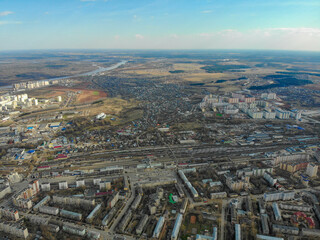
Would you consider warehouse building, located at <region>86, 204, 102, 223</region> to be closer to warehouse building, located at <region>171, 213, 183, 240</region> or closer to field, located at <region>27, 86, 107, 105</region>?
warehouse building, located at <region>171, 213, 183, 240</region>

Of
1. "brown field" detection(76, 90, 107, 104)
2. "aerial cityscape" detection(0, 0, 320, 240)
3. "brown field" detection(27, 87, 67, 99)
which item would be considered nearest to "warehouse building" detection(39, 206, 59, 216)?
"aerial cityscape" detection(0, 0, 320, 240)


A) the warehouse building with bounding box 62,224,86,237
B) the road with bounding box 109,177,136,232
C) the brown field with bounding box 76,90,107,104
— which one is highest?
the brown field with bounding box 76,90,107,104

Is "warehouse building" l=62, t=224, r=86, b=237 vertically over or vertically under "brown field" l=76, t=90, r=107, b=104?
under

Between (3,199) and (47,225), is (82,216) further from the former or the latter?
(3,199)

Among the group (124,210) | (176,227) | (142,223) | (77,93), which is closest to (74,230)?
(124,210)

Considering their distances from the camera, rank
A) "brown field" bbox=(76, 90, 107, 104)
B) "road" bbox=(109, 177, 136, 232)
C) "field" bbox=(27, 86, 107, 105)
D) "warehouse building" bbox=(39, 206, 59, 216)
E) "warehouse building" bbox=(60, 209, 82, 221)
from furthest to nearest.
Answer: "field" bbox=(27, 86, 107, 105)
"brown field" bbox=(76, 90, 107, 104)
"warehouse building" bbox=(39, 206, 59, 216)
"warehouse building" bbox=(60, 209, 82, 221)
"road" bbox=(109, 177, 136, 232)

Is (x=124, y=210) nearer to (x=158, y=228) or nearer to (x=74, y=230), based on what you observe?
(x=158, y=228)

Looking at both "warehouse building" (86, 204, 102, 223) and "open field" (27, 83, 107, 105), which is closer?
"warehouse building" (86, 204, 102, 223)

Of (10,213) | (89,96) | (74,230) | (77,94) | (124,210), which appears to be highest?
(77,94)

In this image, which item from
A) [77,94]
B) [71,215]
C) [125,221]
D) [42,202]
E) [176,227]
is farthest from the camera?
[77,94]

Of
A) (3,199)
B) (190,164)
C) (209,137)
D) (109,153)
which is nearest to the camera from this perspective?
(3,199)

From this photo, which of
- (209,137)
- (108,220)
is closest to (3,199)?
(108,220)
